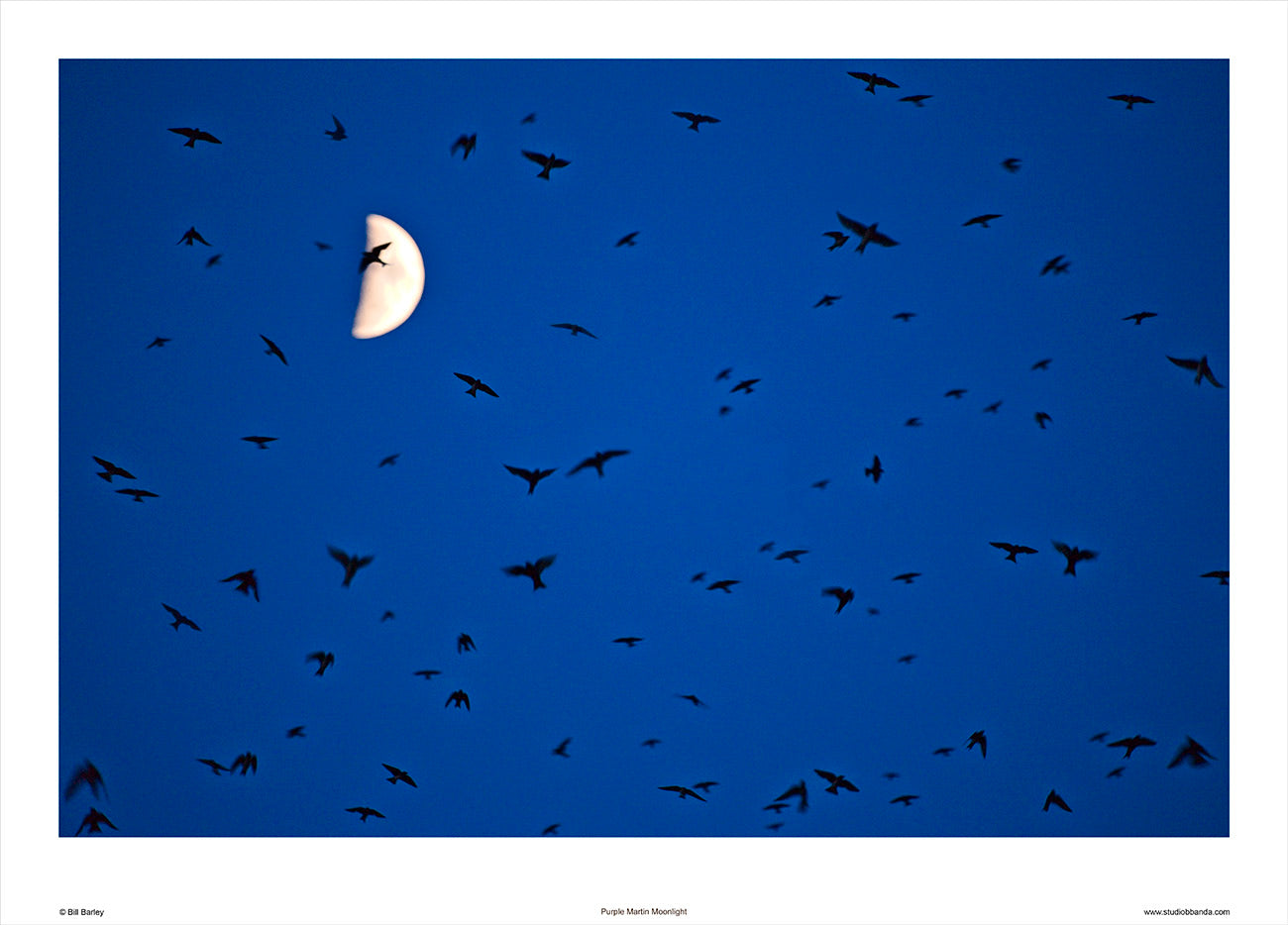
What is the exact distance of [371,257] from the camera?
4.84 feet

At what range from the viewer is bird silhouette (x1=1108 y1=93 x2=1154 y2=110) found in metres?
1.48

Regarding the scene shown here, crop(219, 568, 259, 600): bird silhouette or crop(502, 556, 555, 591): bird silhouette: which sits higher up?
crop(502, 556, 555, 591): bird silhouette

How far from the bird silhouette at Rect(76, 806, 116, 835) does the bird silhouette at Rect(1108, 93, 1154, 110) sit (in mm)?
3034

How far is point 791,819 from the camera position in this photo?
1521 mm

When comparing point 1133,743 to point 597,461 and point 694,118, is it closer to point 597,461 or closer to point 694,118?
point 597,461

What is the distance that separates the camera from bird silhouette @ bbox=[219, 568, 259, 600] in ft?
4.89

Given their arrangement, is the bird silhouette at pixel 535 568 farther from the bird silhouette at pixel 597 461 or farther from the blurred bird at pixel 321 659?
the blurred bird at pixel 321 659

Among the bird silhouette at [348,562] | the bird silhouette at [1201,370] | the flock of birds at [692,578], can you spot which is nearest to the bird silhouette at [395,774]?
the flock of birds at [692,578]

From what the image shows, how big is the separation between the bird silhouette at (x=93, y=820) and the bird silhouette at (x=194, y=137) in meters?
1.64

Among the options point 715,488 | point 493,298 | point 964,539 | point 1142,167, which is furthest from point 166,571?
point 1142,167

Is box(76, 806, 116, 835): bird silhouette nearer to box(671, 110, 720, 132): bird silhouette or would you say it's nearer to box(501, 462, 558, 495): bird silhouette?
box(501, 462, 558, 495): bird silhouette

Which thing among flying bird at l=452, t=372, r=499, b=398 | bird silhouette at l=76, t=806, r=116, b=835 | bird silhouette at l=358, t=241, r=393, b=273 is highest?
bird silhouette at l=358, t=241, r=393, b=273

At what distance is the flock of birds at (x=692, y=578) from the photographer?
1482 millimetres

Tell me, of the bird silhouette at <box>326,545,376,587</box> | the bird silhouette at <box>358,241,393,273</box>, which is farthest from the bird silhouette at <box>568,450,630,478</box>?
the bird silhouette at <box>358,241,393,273</box>
